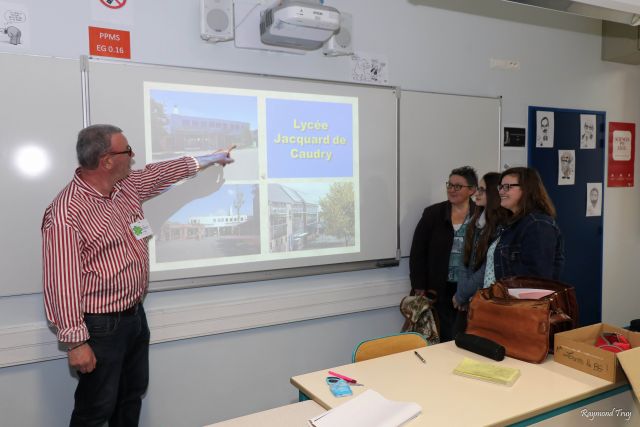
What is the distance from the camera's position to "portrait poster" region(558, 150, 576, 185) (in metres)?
4.29

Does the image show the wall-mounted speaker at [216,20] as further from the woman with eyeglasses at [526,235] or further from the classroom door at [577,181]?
the classroom door at [577,181]

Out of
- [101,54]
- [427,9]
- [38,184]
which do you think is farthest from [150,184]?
[427,9]

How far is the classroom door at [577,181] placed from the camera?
13.8 ft

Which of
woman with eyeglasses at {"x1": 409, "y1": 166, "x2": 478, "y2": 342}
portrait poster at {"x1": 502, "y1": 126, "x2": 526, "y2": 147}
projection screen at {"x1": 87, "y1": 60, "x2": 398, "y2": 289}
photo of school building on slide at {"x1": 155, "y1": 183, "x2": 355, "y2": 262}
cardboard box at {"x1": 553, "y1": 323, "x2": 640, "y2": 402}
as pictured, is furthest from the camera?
portrait poster at {"x1": 502, "y1": 126, "x2": 526, "y2": 147}

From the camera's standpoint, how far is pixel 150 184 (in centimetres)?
254

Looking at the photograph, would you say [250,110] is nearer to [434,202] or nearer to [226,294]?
[226,294]

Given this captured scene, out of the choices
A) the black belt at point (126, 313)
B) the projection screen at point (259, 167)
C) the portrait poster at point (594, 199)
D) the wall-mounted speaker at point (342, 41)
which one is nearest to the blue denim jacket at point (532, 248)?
the projection screen at point (259, 167)

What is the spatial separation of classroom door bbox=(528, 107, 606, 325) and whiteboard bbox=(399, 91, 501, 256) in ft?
1.88

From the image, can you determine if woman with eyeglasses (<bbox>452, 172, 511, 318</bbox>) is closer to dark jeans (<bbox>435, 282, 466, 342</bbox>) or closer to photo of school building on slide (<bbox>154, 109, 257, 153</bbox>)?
dark jeans (<bbox>435, 282, 466, 342</bbox>)

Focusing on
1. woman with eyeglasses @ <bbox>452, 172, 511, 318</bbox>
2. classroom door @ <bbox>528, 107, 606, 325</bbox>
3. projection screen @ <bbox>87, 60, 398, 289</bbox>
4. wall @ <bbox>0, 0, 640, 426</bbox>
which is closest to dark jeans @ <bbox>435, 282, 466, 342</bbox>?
woman with eyeglasses @ <bbox>452, 172, 511, 318</bbox>

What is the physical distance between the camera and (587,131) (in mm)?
4430

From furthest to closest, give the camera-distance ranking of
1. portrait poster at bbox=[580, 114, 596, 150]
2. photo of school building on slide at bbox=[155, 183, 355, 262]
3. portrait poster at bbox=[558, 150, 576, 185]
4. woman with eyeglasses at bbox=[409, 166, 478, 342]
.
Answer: portrait poster at bbox=[580, 114, 596, 150], portrait poster at bbox=[558, 150, 576, 185], woman with eyeglasses at bbox=[409, 166, 478, 342], photo of school building on slide at bbox=[155, 183, 355, 262]

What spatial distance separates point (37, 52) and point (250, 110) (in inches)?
44.3

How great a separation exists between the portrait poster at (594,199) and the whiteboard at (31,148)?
13.8ft
